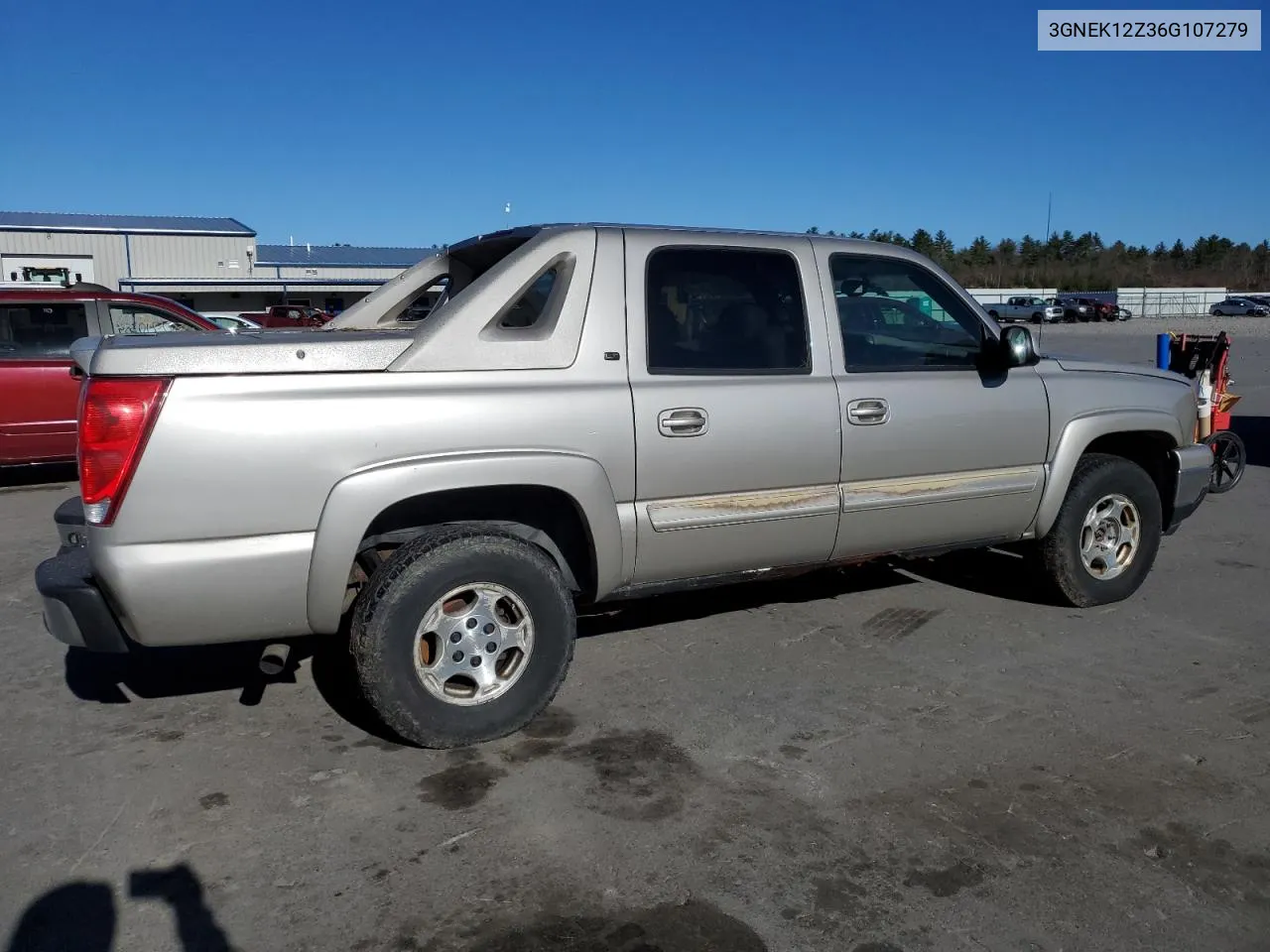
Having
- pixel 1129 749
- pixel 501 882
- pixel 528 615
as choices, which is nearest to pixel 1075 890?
pixel 1129 749

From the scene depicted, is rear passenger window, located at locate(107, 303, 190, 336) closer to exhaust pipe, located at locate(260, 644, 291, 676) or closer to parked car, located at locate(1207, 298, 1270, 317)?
exhaust pipe, located at locate(260, 644, 291, 676)

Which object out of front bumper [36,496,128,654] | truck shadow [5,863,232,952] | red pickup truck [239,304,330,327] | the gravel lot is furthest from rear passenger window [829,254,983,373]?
red pickup truck [239,304,330,327]

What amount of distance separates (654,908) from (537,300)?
7.58ft

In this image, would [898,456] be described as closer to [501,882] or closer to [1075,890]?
[1075,890]

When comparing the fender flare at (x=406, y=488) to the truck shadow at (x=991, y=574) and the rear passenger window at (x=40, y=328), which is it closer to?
the truck shadow at (x=991, y=574)

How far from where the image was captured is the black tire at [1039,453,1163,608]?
5.43 m

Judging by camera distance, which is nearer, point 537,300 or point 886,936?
point 886,936

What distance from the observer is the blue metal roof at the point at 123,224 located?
46.1 meters

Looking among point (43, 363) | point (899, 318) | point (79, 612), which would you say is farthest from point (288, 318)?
point (79, 612)

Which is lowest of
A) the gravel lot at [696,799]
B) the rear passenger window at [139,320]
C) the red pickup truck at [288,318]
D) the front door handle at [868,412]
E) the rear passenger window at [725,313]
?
the gravel lot at [696,799]

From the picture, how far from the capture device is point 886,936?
9.33 ft

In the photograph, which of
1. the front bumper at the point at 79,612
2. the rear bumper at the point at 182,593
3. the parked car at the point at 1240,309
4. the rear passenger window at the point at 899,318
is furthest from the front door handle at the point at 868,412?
the parked car at the point at 1240,309

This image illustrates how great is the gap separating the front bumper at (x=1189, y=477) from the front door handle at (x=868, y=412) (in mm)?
2123

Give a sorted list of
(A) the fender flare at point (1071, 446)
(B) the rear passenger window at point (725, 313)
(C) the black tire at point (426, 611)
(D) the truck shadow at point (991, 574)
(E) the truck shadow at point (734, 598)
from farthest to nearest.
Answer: (D) the truck shadow at point (991, 574) → (E) the truck shadow at point (734, 598) → (A) the fender flare at point (1071, 446) → (B) the rear passenger window at point (725, 313) → (C) the black tire at point (426, 611)
